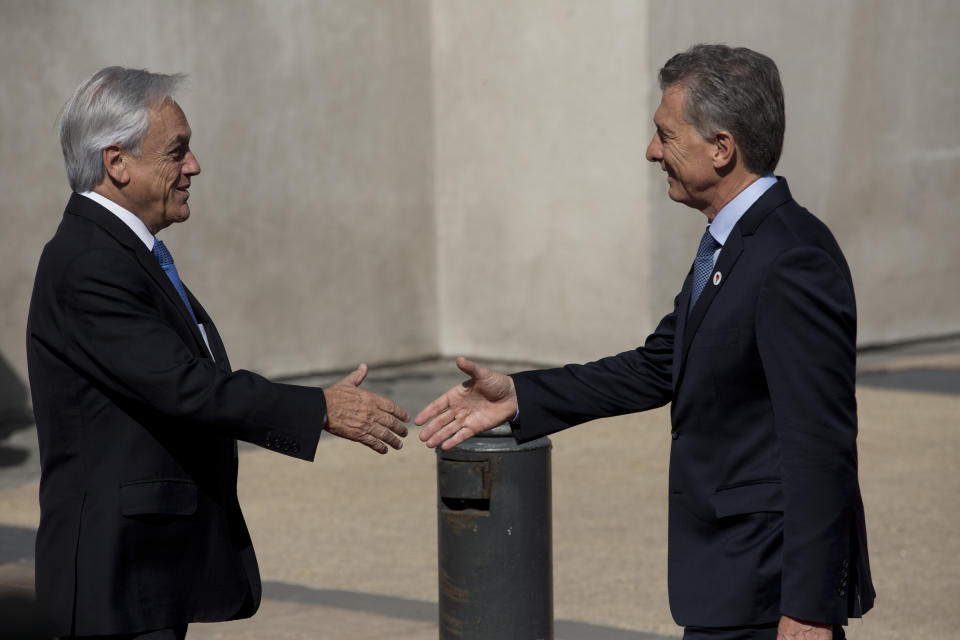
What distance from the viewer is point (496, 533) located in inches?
184

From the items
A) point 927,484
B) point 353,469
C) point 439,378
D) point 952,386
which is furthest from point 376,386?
point 927,484

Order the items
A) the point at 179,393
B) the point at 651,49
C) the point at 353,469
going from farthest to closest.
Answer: the point at 651,49
the point at 353,469
the point at 179,393

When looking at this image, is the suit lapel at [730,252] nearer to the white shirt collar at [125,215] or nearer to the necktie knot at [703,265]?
the necktie knot at [703,265]

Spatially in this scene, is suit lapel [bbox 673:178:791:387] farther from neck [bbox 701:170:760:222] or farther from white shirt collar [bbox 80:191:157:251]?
white shirt collar [bbox 80:191:157:251]

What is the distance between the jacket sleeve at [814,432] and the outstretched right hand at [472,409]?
1.01 metres

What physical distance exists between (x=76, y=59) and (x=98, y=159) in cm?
825

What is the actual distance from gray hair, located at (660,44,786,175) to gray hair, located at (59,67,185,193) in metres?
1.19

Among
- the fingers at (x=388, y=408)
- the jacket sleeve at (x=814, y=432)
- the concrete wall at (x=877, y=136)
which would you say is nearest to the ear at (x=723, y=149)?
the jacket sleeve at (x=814, y=432)

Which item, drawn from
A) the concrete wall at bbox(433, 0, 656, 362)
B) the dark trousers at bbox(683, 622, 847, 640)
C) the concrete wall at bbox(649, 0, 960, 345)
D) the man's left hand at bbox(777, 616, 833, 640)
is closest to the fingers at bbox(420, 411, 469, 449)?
the dark trousers at bbox(683, 622, 847, 640)

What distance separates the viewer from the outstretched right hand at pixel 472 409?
392cm

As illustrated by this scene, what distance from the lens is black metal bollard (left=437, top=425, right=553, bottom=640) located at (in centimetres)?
465

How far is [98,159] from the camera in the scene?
3463 mm

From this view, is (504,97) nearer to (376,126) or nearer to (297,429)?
(376,126)

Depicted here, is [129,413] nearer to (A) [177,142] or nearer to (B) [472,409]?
(A) [177,142]
